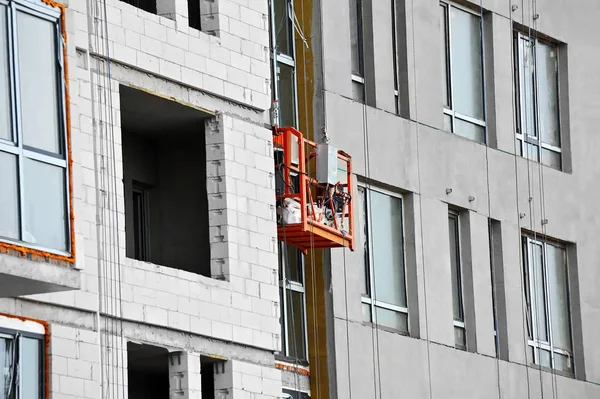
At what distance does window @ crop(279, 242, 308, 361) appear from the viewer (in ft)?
121

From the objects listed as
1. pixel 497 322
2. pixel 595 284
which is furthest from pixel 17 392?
pixel 595 284

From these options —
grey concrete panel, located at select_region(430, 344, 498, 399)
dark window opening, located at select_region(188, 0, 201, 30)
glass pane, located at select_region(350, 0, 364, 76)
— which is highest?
glass pane, located at select_region(350, 0, 364, 76)

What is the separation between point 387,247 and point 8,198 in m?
14.5

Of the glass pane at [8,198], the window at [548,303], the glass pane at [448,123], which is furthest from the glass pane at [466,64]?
the glass pane at [8,198]

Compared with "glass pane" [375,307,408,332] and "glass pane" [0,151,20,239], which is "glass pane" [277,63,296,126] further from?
"glass pane" [0,151,20,239]

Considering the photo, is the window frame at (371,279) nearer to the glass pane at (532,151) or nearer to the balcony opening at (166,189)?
the balcony opening at (166,189)

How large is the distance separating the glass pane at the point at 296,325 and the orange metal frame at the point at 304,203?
103 centimetres

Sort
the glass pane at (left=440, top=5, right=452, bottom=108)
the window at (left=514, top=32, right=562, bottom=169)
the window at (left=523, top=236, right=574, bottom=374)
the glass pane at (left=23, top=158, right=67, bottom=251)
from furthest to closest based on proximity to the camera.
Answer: the window at (left=514, top=32, right=562, bottom=169), the window at (left=523, top=236, right=574, bottom=374), the glass pane at (left=440, top=5, right=452, bottom=108), the glass pane at (left=23, top=158, right=67, bottom=251)

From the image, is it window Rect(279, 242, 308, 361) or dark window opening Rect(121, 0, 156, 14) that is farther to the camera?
window Rect(279, 242, 308, 361)

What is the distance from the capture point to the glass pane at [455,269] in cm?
4178

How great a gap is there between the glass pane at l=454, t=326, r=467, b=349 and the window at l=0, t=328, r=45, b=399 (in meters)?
14.1

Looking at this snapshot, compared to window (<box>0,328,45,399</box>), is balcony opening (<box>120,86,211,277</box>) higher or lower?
higher

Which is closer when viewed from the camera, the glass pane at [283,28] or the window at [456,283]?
the glass pane at [283,28]

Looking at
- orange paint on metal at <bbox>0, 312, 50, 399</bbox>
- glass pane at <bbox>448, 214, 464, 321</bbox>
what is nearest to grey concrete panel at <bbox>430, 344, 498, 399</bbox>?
glass pane at <bbox>448, 214, 464, 321</bbox>
